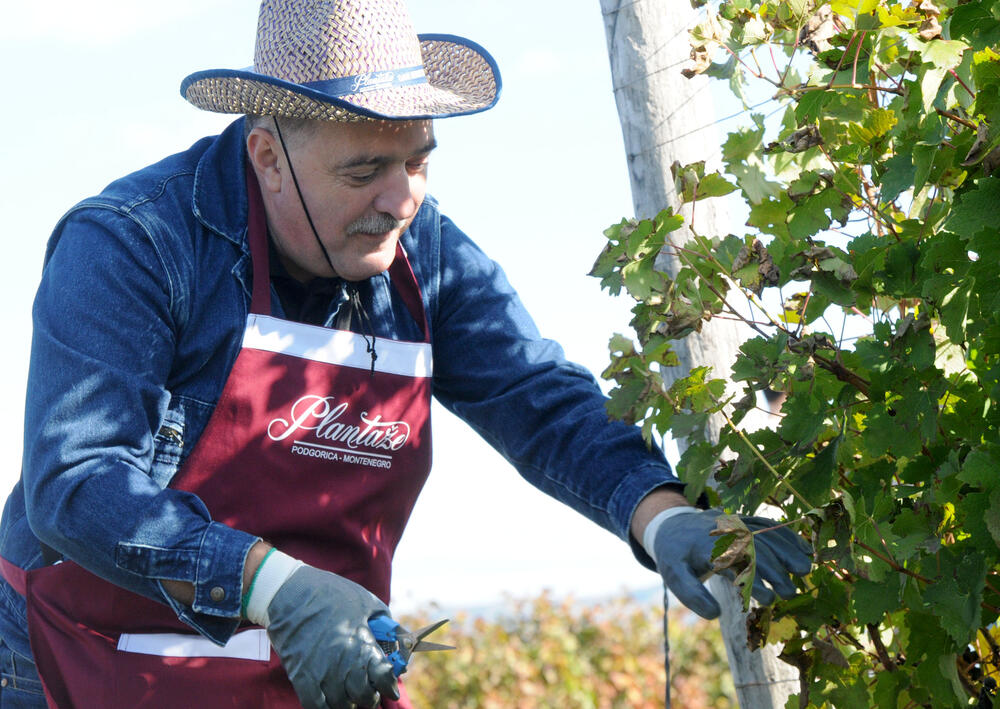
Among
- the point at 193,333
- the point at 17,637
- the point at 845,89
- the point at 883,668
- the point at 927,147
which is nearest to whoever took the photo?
the point at 927,147

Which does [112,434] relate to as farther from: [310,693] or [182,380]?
[310,693]

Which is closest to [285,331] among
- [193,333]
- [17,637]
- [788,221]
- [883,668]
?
[193,333]

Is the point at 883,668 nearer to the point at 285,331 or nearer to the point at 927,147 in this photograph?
the point at 927,147

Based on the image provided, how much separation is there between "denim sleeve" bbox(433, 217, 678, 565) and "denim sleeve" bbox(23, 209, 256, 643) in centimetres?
66

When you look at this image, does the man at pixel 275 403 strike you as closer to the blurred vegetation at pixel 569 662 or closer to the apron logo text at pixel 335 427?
the apron logo text at pixel 335 427

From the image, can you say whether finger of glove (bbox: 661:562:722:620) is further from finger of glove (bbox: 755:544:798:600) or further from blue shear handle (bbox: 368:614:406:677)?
blue shear handle (bbox: 368:614:406:677)

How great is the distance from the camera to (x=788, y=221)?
5.71 feet

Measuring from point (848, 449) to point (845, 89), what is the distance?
20.4 inches

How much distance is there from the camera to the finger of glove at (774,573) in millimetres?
1829

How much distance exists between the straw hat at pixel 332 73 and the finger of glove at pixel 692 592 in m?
0.98

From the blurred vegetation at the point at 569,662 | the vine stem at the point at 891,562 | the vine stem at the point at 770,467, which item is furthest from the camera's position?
the blurred vegetation at the point at 569,662

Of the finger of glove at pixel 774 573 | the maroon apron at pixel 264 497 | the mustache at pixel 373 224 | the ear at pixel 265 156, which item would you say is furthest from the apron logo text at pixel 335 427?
the finger of glove at pixel 774 573

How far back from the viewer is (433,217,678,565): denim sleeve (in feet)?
7.51

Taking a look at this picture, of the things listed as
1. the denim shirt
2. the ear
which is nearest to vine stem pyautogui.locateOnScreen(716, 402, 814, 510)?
the denim shirt
